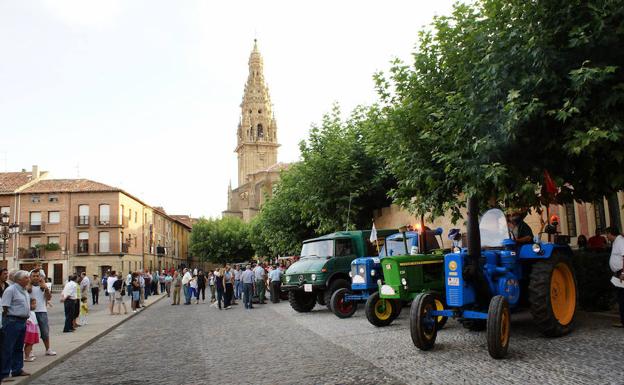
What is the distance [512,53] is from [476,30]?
53.0 inches

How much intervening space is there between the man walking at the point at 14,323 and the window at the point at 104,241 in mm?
47929

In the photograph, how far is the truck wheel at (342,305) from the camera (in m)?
14.9

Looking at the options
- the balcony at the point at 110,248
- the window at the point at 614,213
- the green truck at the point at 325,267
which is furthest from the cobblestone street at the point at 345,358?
the balcony at the point at 110,248

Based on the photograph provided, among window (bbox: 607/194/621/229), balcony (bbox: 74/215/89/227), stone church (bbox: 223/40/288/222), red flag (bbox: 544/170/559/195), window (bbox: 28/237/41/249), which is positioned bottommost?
window (bbox: 607/194/621/229)

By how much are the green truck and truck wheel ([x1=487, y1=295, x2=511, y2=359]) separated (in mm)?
8377

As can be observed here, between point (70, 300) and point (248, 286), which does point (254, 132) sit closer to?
point (248, 286)

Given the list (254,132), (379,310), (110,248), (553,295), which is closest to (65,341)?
(379,310)

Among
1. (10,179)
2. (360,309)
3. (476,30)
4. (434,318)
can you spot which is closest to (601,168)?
(476,30)

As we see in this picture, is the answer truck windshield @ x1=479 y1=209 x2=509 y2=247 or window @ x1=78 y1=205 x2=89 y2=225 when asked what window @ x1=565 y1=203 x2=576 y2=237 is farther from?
window @ x1=78 y1=205 x2=89 y2=225

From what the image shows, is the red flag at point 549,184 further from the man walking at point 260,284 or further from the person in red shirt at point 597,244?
the man walking at point 260,284

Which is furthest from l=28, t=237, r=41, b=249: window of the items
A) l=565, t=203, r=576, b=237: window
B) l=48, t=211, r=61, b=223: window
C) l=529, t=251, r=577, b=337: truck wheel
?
l=529, t=251, r=577, b=337: truck wheel

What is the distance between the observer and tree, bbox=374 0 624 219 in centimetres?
880

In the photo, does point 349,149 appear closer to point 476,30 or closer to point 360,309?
point 360,309

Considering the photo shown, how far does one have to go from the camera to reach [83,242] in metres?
53.4
